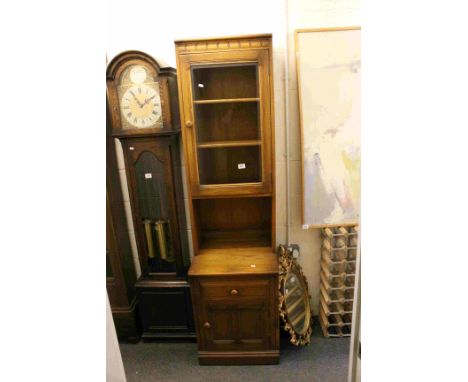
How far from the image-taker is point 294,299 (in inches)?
84.0

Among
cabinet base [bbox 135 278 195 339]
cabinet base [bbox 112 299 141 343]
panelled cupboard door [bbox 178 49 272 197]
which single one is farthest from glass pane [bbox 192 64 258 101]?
cabinet base [bbox 112 299 141 343]

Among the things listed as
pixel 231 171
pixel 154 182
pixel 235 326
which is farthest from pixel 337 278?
pixel 154 182

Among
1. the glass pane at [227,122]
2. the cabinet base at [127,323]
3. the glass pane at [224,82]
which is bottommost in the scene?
the cabinet base at [127,323]

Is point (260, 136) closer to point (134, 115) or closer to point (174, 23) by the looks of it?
point (134, 115)

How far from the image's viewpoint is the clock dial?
71.6 inches

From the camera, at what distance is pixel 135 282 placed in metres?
2.25

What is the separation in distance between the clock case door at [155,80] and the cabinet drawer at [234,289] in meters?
0.97

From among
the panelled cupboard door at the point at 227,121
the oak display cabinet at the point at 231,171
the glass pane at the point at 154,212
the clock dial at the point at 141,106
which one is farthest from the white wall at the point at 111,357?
the clock dial at the point at 141,106

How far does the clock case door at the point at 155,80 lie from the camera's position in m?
1.77

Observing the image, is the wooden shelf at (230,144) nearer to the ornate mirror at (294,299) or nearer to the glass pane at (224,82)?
the glass pane at (224,82)

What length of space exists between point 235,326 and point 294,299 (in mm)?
491

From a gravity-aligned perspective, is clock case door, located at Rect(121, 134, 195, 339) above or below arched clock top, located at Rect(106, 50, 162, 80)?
below

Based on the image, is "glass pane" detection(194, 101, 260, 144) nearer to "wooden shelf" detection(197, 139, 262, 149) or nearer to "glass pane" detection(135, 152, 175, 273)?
"wooden shelf" detection(197, 139, 262, 149)
